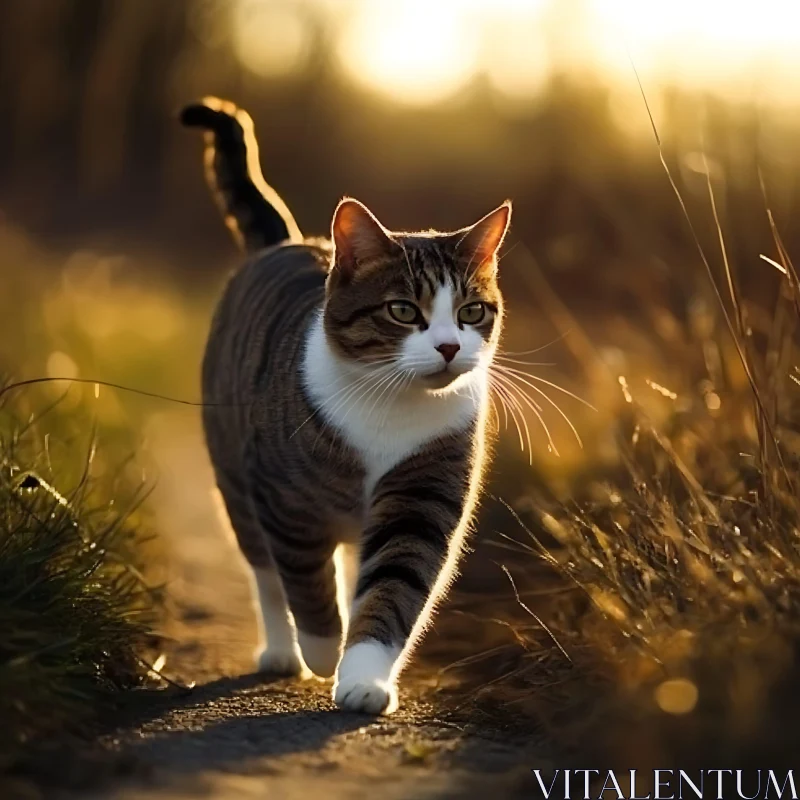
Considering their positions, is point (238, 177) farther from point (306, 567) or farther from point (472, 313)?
point (306, 567)

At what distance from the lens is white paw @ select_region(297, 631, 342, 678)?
351 centimetres

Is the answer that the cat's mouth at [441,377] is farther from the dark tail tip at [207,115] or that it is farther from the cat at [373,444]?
the dark tail tip at [207,115]

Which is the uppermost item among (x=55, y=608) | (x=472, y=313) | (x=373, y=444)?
(x=472, y=313)

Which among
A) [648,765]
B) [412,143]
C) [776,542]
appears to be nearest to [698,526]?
[776,542]

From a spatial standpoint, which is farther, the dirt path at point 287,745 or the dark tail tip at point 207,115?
the dark tail tip at point 207,115

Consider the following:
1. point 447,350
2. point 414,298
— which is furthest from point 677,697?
point 414,298

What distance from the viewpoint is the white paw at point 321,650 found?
11.5ft

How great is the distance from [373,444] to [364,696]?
2.32 feet

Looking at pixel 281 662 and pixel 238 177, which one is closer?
pixel 281 662

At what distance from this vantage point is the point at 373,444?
11.0ft

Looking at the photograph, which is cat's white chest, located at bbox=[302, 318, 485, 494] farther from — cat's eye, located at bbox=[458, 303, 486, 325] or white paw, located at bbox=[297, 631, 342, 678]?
white paw, located at bbox=[297, 631, 342, 678]

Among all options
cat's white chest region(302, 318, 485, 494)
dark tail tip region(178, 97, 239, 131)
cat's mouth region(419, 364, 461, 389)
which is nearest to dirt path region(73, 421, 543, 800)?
cat's white chest region(302, 318, 485, 494)

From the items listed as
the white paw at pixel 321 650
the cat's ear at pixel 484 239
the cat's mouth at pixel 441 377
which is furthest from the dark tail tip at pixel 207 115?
the white paw at pixel 321 650

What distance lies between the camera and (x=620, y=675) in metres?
2.58
